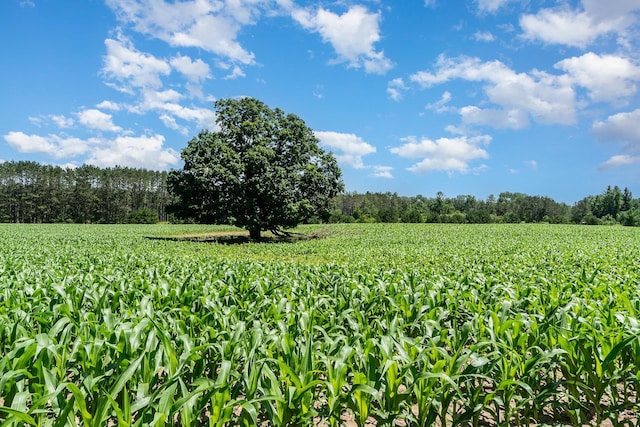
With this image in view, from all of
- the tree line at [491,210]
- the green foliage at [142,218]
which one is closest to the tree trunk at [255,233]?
the tree line at [491,210]

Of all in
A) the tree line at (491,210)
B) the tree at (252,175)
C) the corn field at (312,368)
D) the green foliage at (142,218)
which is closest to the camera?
the corn field at (312,368)

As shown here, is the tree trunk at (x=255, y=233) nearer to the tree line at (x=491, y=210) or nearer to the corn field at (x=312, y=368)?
the corn field at (x=312, y=368)

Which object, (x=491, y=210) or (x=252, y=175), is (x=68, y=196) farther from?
(x=491, y=210)

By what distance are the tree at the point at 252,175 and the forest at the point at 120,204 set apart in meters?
47.6

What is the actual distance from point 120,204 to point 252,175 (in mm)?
81511

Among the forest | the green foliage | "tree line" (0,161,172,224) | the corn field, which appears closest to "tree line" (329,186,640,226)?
the forest

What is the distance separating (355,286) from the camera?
6.97 m

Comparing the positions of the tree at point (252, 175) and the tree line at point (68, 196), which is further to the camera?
the tree line at point (68, 196)

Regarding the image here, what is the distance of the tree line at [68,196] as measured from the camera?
88.4 m

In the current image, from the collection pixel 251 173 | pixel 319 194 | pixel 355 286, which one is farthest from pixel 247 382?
pixel 319 194

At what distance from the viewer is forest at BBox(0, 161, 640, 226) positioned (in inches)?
3147

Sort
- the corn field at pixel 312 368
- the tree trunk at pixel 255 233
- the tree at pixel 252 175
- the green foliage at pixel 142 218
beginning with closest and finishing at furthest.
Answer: the corn field at pixel 312 368
the tree at pixel 252 175
the tree trunk at pixel 255 233
the green foliage at pixel 142 218

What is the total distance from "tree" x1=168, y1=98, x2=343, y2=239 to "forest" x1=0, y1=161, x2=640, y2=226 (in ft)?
156

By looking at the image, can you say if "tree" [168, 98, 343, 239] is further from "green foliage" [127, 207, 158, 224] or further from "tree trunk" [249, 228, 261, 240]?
"green foliage" [127, 207, 158, 224]
